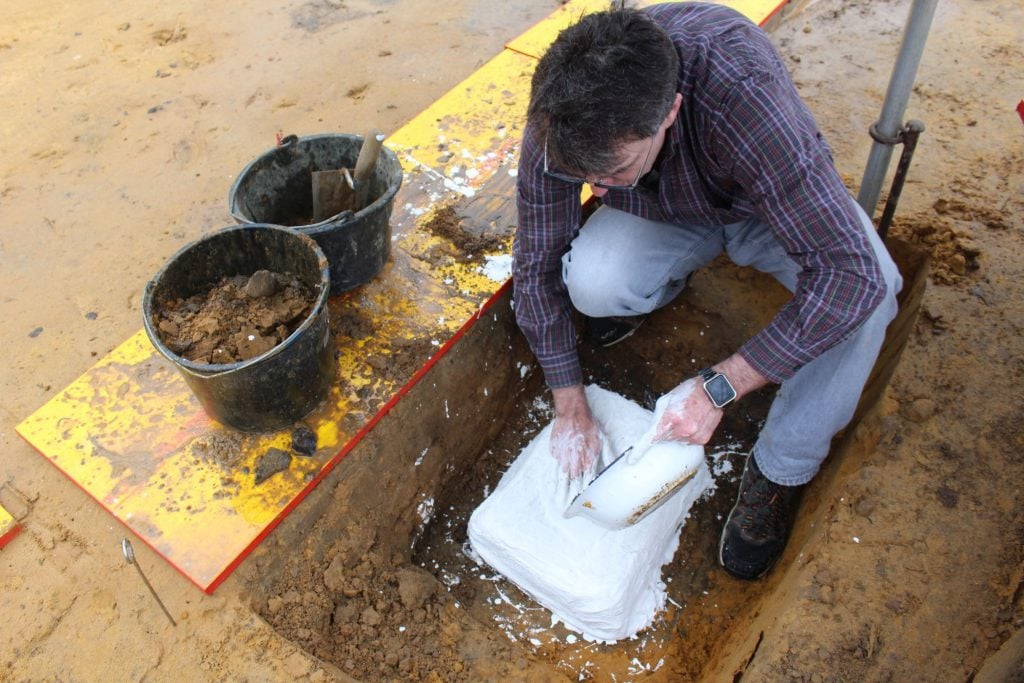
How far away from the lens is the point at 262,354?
1884 mm

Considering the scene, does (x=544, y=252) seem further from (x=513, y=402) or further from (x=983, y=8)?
(x=983, y=8)

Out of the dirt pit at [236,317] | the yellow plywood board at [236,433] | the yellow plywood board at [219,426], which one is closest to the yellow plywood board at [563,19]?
the yellow plywood board at [236,433]

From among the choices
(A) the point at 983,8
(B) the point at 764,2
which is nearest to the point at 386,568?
(B) the point at 764,2

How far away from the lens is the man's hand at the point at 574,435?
2.11 m

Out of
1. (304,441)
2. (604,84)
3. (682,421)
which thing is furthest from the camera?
Answer: (304,441)

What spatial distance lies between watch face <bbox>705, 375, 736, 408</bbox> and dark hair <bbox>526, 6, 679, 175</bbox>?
0.64 m

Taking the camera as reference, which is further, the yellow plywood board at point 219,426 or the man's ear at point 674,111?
the yellow plywood board at point 219,426

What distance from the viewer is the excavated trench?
187cm

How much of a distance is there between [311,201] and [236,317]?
2.28 feet

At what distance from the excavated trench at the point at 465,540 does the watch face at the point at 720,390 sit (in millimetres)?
560

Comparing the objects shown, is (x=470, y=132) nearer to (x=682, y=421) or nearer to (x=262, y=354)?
(x=262, y=354)

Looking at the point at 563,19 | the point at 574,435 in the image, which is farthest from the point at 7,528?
the point at 563,19

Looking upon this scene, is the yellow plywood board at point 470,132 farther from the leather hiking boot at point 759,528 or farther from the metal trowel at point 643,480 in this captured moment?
the leather hiking boot at point 759,528

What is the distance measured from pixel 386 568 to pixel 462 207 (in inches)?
53.5
